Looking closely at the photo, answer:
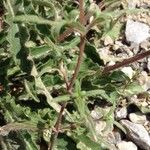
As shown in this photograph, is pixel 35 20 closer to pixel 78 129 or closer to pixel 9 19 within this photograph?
pixel 9 19

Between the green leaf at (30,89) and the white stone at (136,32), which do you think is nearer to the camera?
the green leaf at (30,89)

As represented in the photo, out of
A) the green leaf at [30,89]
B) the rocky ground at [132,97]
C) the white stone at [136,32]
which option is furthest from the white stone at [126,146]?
the white stone at [136,32]

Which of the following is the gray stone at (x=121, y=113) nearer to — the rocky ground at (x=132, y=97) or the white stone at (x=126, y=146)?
the rocky ground at (x=132, y=97)

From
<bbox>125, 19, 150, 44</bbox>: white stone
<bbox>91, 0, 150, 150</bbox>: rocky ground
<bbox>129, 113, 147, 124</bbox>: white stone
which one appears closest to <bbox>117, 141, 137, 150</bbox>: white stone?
<bbox>91, 0, 150, 150</bbox>: rocky ground

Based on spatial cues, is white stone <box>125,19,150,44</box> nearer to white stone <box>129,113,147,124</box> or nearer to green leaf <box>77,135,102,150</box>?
white stone <box>129,113,147,124</box>

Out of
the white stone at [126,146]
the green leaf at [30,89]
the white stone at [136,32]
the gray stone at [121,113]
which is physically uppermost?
the green leaf at [30,89]

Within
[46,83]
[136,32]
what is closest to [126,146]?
[46,83]

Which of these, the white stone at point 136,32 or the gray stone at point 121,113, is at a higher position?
the white stone at point 136,32

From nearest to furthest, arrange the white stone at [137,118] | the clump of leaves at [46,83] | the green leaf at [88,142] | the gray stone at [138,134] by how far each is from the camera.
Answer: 1. the clump of leaves at [46,83]
2. the green leaf at [88,142]
3. the gray stone at [138,134]
4. the white stone at [137,118]
